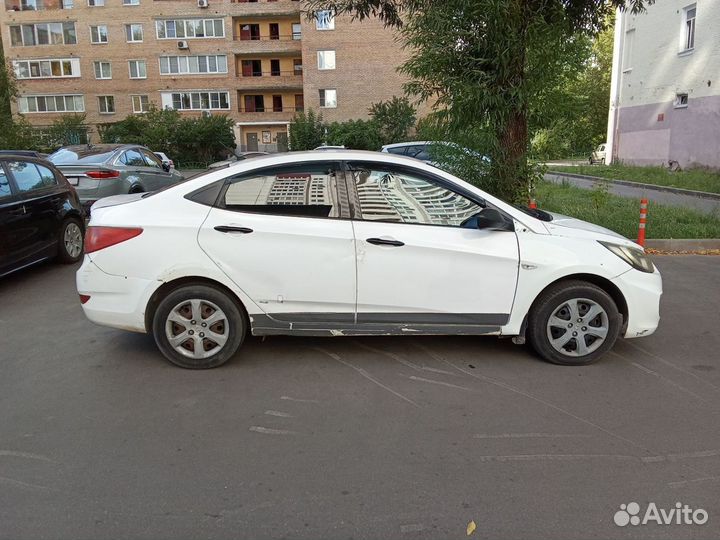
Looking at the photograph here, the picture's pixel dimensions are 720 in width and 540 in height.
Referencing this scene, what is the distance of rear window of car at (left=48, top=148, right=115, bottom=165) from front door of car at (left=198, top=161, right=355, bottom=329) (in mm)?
8293

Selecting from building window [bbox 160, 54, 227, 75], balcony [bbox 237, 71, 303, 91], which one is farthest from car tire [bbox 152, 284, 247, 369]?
building window [bbox 160, 54, 227, 75]

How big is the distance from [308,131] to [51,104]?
1099 inches

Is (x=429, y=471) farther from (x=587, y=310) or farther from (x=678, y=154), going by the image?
(x=678, y=154)

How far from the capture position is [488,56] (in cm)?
812

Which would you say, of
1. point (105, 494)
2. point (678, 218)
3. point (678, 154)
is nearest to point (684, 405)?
point (105, 494)

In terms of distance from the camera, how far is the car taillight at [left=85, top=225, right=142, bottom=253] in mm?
4508

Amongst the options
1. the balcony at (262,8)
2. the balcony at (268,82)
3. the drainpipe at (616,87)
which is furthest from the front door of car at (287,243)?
the balcony at (262,8)

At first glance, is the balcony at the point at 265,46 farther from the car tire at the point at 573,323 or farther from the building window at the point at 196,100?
the car tire at the point at 573,323

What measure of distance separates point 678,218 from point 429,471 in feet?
33.4

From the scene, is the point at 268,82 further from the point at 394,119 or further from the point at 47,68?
the point at 47,68

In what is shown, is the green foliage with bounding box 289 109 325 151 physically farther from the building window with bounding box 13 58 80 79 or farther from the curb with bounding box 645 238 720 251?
the curb with bounding box 645 238 720 251

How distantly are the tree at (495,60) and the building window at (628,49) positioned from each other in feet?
83.1

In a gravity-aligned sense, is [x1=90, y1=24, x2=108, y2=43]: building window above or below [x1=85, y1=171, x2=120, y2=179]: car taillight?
above

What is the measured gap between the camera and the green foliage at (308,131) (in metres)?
44.0
